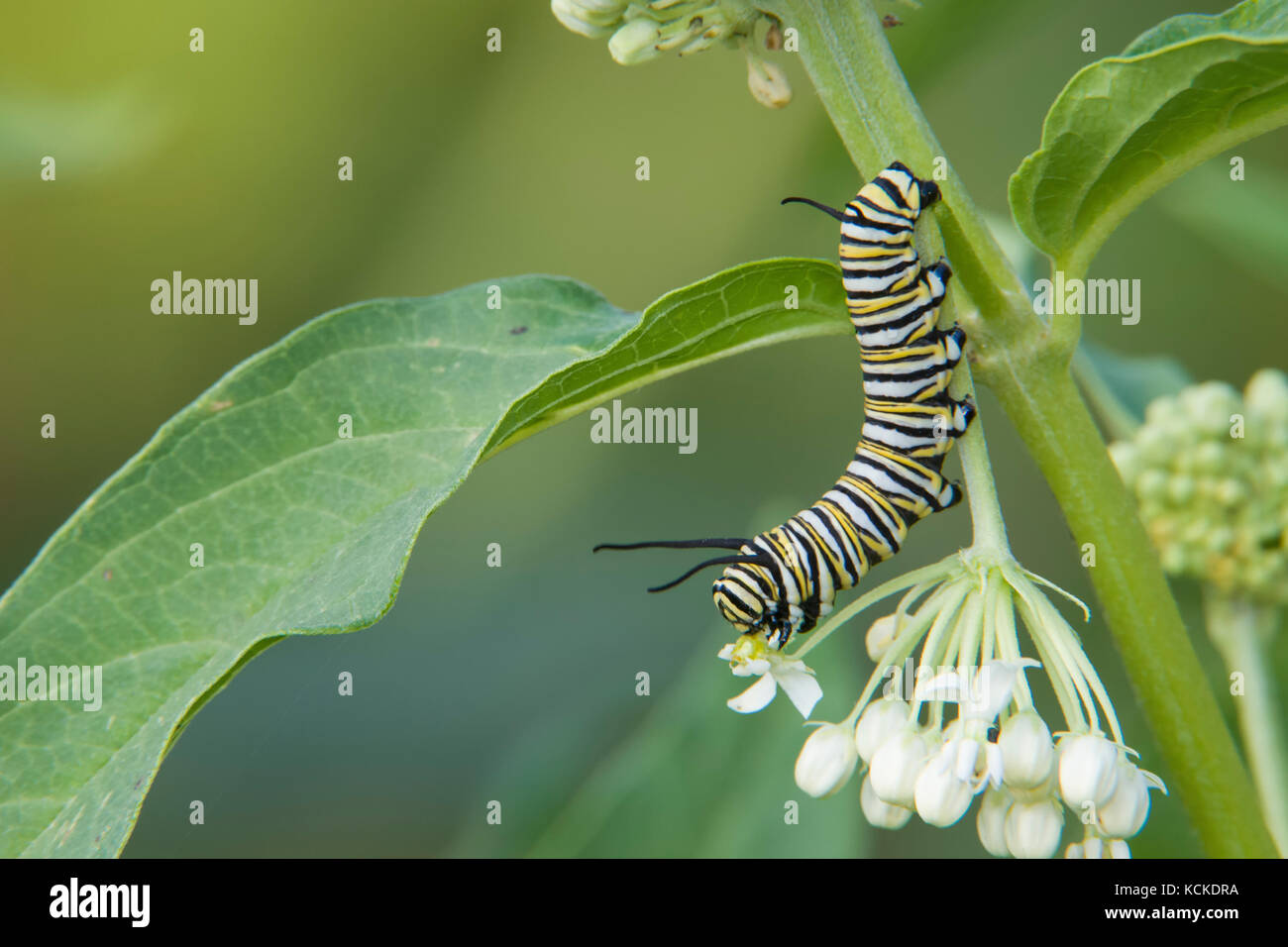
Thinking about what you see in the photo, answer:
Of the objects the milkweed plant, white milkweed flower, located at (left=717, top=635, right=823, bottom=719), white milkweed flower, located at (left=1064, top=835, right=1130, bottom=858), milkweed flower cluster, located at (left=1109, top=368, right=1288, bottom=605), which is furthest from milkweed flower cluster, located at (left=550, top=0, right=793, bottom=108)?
milkweed flower cluster, located at (left=1109, top=368, right=1288, bottom=605)

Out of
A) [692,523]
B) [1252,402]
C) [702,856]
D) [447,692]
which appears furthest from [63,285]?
[1252,402]

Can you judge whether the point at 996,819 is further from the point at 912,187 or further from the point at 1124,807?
the point at 912,187

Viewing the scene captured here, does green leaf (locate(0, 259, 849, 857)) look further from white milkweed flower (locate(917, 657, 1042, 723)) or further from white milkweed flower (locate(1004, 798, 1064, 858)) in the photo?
white milkweed flower (locate(1004, 798, 1064, 858))

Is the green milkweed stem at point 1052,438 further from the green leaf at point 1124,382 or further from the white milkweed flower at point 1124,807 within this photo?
the green leaf at point 1124,382

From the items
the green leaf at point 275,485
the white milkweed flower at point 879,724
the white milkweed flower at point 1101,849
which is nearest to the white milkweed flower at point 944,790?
the white milkweed flower at point 879,724

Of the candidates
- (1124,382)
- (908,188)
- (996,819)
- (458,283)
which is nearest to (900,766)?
(996,819)

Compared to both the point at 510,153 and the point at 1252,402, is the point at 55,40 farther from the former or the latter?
the point at 1252,402
